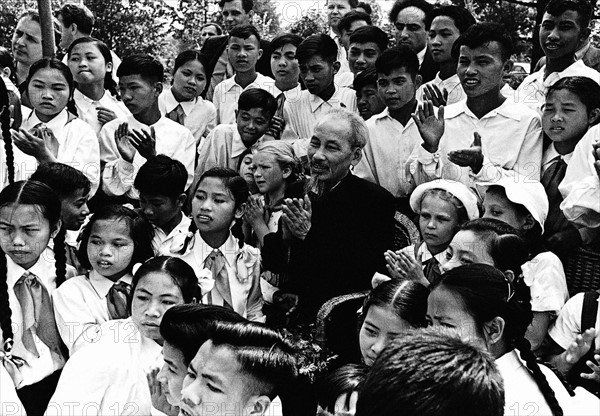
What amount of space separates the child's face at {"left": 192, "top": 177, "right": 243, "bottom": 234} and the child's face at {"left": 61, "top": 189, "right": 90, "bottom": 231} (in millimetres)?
597

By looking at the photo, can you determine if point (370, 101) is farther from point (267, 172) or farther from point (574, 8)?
point (574, 8)

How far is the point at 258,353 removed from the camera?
2.68m

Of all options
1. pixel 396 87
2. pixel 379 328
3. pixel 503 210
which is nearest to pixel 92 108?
pixel 396 87

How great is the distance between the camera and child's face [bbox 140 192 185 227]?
14.9 feet

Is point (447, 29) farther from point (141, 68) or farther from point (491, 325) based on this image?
point (491, 325)

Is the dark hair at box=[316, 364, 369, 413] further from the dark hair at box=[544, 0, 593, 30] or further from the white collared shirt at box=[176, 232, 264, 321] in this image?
the dark hair at box=[544, 0, 593, 30]

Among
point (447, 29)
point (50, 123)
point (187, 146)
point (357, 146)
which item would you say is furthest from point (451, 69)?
point (50, 123)

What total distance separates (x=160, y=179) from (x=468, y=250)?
176cm

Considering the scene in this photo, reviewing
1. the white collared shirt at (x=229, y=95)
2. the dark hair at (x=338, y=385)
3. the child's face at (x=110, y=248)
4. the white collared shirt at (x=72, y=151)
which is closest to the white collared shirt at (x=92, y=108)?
the white collared shirt at (x=72, y=151)

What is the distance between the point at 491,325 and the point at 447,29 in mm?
2923

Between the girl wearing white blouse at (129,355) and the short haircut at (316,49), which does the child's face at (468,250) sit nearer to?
the girl wearing white blouse at (129,355)

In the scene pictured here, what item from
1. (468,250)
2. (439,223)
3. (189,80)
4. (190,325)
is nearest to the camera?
(190,325)

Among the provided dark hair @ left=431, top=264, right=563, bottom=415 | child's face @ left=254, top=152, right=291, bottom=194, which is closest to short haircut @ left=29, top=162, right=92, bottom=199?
child's face @ left=254, top=152, right=291, bottom=194

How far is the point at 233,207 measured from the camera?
4328 mm
